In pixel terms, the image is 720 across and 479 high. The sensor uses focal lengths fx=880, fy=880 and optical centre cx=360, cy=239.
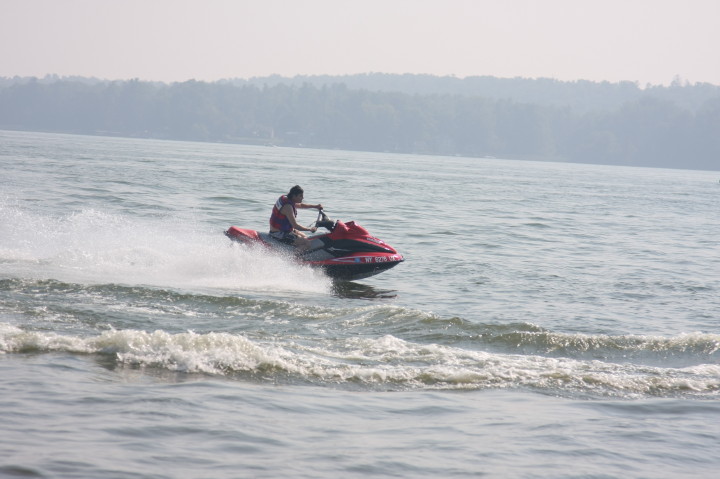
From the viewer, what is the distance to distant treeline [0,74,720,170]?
15650cm

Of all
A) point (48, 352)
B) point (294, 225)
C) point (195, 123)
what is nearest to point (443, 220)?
point (294, 225)

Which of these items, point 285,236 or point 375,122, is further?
point 375,122

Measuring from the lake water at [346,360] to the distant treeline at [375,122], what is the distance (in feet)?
459

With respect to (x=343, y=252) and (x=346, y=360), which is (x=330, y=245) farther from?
(x=346, y=360)

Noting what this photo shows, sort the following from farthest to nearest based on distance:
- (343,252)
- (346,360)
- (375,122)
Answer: (375,122)
(343,252)
(346,360)

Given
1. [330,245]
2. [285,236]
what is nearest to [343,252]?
[330,245]

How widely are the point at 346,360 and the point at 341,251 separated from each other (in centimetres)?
509

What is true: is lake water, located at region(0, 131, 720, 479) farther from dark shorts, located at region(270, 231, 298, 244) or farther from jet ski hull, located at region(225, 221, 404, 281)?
dark shorts, located at region(270, 231, 298, 244)

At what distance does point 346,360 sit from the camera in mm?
8609

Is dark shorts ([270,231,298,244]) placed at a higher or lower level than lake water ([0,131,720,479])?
higher

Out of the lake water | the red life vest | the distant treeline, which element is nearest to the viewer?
the lake water

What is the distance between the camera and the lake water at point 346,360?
19.3ft

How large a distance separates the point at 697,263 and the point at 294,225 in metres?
10.1

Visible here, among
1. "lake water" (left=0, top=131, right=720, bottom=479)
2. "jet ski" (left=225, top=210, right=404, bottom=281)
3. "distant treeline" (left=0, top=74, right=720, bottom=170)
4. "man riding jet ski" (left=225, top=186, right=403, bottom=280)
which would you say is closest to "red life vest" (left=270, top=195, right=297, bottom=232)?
"man riding jet ski" (left=225, top=186, right=403, bottom=280)
